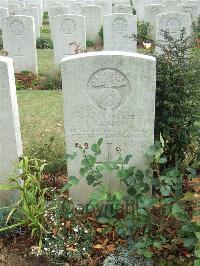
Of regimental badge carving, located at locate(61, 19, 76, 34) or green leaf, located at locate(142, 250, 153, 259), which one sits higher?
regimental badge carving, located at locate(61, 19, 76, 34)

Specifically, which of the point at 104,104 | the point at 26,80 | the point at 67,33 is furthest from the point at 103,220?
the point at 67,33

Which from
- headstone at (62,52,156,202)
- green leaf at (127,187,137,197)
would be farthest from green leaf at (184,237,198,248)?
headstone at (62,52,156,202)

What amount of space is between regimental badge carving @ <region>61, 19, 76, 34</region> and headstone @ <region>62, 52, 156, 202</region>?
7069 mm

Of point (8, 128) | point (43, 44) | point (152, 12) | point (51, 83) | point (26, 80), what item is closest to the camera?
point (8, 128)

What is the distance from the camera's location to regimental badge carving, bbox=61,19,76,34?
1049 centimetres

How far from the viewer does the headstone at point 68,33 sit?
34.4ft

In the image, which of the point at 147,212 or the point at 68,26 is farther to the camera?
the point at 68,26

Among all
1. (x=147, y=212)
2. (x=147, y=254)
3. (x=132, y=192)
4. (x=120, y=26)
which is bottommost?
(x=147, y=254)

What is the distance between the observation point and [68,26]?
1055 cm

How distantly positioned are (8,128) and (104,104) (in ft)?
3.24

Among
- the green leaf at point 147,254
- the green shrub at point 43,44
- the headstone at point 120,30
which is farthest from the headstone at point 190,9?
the green leaf at point 147,254

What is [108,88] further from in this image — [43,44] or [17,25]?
[43,44]

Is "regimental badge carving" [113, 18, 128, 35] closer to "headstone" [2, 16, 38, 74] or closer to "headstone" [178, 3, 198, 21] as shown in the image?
"headstone" [2, 16, 38, 74]

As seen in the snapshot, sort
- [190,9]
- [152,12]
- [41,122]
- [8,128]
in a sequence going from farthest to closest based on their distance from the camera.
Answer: [152,12], [190,9], [41,122], [8,128]
